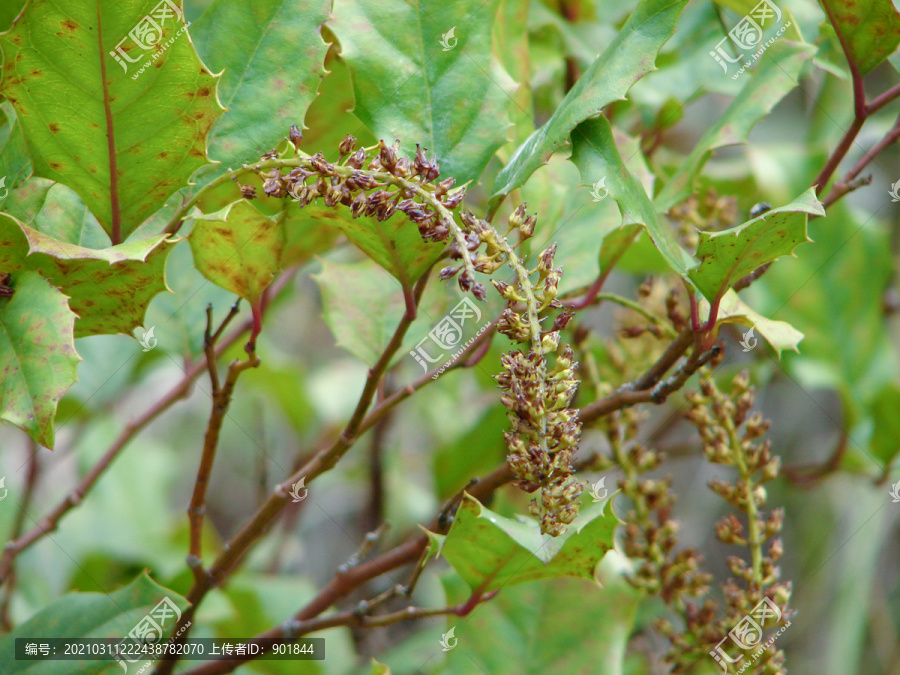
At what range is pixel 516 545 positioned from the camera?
0.77 meters

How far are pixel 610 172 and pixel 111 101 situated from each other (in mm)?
A: 470

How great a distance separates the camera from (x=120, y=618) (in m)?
0.85

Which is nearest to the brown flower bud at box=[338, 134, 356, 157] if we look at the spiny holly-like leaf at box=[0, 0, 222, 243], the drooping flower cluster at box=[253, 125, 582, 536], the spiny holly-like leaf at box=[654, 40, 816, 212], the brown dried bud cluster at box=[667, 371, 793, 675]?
the drooping flower cluster at box=[253, 125, 582, 536]

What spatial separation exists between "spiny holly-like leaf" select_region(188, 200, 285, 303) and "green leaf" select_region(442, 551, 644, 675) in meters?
0.49

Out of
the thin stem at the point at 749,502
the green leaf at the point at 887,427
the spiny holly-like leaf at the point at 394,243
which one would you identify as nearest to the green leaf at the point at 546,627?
the thin stem at the point at 749,502

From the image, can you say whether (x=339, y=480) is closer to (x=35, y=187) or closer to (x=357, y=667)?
(x=357, y=667)

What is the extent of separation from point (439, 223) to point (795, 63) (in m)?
0.52

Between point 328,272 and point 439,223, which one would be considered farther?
point 328,272

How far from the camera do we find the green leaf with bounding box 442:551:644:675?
99cm

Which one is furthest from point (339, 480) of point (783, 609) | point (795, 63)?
point (795, 63)

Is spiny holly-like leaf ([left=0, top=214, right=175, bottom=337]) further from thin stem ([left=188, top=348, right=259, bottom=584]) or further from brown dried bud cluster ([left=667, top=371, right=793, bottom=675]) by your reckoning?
brown dried bud cluster ([left=667, top=371, right=793, bottom=675])

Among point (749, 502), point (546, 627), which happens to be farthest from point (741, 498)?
point (546, 627)

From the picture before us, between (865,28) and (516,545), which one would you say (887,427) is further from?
(516,545)

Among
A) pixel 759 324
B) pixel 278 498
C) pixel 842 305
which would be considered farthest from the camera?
pixel 842 305
